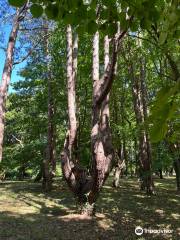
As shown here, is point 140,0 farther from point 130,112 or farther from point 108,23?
point 130,112

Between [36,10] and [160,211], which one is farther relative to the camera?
[160,211]

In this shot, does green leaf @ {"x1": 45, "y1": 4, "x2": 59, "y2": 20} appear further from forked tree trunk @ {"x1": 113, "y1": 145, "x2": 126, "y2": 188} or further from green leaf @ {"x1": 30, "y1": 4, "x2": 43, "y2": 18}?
forked tree trunk @ {"x1": 113, "y1": 145, "x2": 126, "y2": 188}

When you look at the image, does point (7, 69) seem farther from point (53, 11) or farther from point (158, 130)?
point (158, 130)

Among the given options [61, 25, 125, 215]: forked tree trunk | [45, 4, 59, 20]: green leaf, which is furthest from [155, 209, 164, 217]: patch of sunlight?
[45, 4, 59, 20]: green leaf

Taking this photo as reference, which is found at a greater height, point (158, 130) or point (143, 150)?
point (143, 150)

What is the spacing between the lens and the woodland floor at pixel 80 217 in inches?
446

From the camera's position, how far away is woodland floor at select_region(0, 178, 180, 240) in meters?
11.3

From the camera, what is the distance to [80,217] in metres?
13.1

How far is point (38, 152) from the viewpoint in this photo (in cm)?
2952

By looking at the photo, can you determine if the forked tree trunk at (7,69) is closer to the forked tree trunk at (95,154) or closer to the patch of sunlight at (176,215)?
the forked tree trunk at (95,154)

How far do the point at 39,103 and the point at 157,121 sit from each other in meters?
24.4

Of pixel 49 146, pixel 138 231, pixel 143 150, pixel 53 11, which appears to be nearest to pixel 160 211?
pixel 138 231

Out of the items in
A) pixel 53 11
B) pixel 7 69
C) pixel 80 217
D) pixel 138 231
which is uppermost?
pixel 7 69

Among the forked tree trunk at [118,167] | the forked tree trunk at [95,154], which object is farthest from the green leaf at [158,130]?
the forked tree trunk at [118,167]
